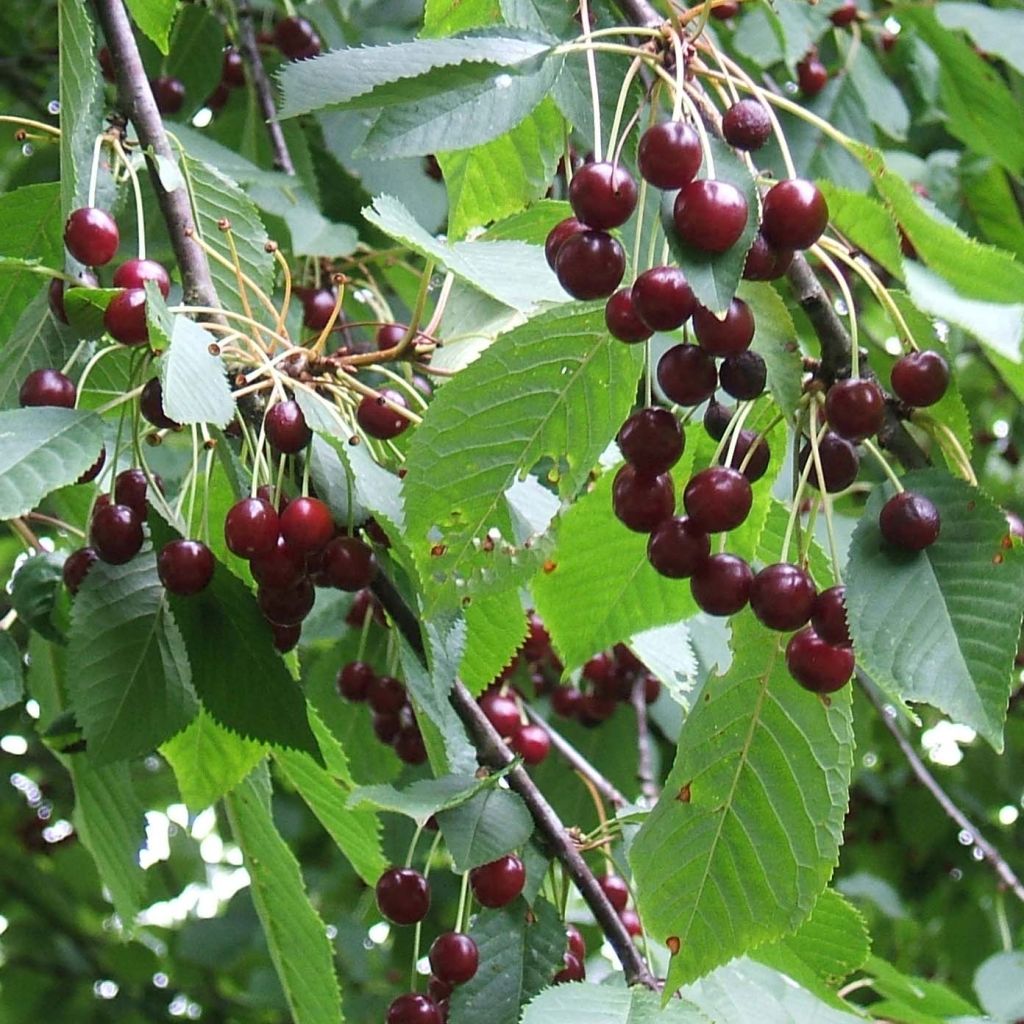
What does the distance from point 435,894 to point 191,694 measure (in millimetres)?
2179

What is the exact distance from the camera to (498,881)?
145 cm

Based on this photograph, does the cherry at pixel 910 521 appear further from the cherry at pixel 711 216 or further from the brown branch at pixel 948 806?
the brown branch at pixel 948 806

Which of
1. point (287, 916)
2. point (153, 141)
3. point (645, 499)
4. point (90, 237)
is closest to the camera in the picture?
point (645, 499)

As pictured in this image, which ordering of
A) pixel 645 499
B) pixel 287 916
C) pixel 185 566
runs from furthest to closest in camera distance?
pixel 287 916, pixel 185 566, pixel 645 499

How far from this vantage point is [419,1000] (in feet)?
4.85

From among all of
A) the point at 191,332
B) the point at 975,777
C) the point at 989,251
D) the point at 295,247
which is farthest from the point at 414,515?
the point at 975,777

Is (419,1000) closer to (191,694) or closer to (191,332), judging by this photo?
(191,694)

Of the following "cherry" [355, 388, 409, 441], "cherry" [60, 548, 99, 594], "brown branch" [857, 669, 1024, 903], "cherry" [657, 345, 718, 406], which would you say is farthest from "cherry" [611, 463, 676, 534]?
"brown branch" [857, 669, 1024, 903]

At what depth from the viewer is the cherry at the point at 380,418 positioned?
149 cm

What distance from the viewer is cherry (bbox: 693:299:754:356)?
103cm

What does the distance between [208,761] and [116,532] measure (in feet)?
1.33

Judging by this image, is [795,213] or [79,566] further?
[79,566]

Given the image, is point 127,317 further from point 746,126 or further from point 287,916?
point 287,916

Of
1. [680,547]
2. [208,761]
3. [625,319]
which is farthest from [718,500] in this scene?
[208,761]
